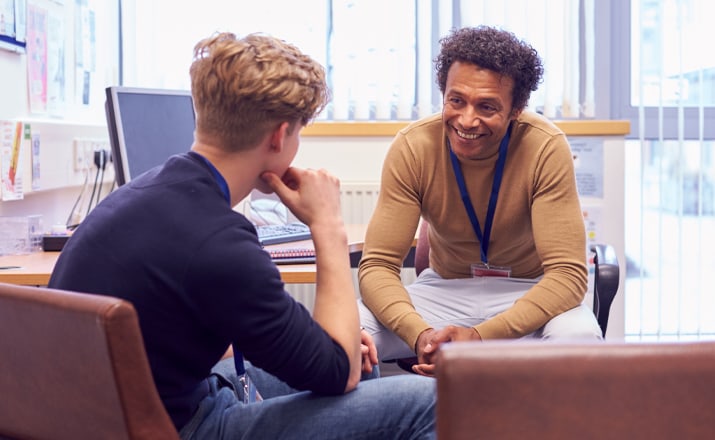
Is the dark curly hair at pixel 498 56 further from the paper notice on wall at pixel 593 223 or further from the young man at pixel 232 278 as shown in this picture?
the paper notice on wall at pixel 593 223

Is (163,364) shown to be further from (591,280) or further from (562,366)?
(591,280)

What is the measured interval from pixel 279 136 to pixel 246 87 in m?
0.11

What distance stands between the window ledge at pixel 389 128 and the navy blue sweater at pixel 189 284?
2140 mm

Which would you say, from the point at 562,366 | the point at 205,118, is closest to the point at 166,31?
the point at 205,118

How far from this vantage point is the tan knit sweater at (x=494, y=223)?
2.00 metres

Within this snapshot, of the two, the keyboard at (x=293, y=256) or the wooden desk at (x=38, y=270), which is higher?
the keyboard at (x=293, y=256)

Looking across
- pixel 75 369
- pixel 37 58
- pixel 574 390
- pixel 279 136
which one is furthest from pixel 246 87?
pixel 37 58

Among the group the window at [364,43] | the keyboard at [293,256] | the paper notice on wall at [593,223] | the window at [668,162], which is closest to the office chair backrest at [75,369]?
the keyboard at [293,256]

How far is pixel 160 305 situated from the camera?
3.85 feet

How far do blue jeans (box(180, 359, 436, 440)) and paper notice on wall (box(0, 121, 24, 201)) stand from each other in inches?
52.6

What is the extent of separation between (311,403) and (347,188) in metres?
2.18

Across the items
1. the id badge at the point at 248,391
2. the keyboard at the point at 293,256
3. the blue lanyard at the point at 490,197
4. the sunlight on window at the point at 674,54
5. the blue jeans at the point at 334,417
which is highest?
the sunlight on window at the point at 674,54

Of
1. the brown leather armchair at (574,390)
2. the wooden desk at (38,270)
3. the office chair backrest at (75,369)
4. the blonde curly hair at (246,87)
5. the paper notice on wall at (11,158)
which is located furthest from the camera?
the paper notice on wall at (11,158)

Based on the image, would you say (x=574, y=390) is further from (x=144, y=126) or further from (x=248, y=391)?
(x=144, y=126)
